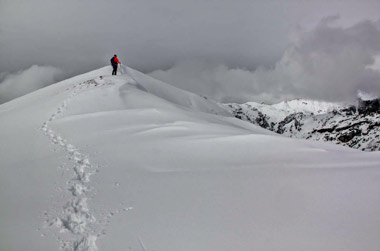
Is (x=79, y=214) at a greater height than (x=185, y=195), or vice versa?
(x=185, y=195)

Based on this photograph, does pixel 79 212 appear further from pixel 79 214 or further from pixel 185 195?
pixel 185 195

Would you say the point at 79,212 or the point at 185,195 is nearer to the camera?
the point at 79,212

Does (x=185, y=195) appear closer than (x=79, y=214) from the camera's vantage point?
No

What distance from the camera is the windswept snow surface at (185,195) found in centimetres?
575

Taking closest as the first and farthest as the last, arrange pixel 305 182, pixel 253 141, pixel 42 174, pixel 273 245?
pixel 273 245
pixel 305 182
pixel 42 174
pixel 253 141

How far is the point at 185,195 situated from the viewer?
25.5 ft

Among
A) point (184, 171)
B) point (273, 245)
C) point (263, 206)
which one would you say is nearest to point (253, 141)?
point (184, 171)

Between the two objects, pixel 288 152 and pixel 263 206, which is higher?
pixel 288 152

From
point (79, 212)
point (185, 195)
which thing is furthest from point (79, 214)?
point (185, 195)

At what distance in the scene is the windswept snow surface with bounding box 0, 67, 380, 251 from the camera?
5754mm

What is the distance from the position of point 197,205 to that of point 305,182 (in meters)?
3.27

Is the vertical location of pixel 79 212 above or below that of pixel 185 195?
below

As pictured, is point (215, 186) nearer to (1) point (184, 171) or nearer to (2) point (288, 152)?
(1) point (184, 171)

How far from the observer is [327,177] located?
833 cm
